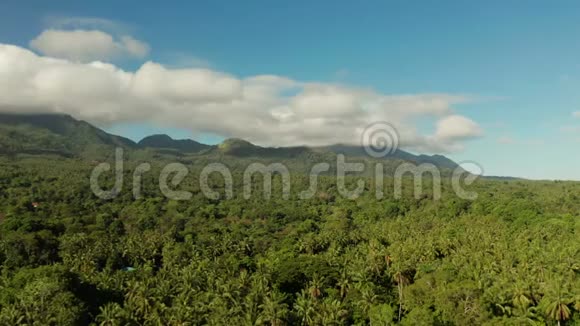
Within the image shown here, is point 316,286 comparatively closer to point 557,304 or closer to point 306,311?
point 306,311

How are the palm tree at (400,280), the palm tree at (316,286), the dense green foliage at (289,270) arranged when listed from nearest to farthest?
the dense green foliage at (289,270), the palm tree at (316,286), the palm tree at (400,280)

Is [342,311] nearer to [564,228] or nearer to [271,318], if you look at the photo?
[271,318]

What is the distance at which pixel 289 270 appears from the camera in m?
83.5

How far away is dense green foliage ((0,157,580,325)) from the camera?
199 ft

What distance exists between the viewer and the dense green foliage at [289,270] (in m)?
60.7

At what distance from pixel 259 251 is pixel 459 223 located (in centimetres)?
5741

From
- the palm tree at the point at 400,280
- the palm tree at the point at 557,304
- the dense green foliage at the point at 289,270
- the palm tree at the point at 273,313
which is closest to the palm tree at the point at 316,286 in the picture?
the dense green foliage at the point at 289,270

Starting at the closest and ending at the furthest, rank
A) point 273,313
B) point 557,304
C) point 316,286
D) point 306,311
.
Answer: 1. point 273,313
2. point 557,304
3. point 306,311
4. point 316,286

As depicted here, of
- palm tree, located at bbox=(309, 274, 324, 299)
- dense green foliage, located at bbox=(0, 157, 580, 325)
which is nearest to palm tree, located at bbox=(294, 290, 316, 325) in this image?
dense green foliage, located at bbox=(0, 157, 580, 325)

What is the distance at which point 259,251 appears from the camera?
124000 millimetres

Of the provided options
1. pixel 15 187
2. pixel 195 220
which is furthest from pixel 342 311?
pixel 15 187

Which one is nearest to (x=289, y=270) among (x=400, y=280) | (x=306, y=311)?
(x=400, y=280)

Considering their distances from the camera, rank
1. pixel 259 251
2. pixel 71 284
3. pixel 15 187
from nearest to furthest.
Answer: pixel 71 284 < pixel 259 251 < pixel 15 187

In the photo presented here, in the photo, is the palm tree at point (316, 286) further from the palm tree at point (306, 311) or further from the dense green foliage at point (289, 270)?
the palm tree at point (306, 311)
